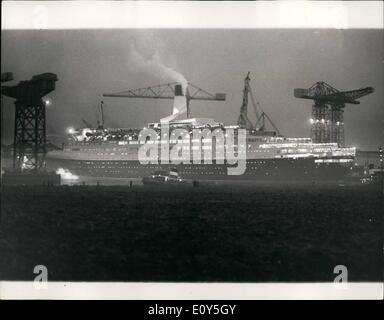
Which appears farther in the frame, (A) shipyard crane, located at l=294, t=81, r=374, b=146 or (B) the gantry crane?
(A) shipyard crane, located at l=294, t=81, r=374, b=146

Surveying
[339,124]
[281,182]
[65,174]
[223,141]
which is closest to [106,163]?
[65,174]

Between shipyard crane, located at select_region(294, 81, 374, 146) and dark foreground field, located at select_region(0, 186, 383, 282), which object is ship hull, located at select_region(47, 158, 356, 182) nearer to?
shipyard crane, located at select_region(294, 81, 374, 146)

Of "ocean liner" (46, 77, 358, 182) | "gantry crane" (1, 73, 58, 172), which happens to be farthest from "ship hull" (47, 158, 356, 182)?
"gantry crane" (1, 73, 58, 172)

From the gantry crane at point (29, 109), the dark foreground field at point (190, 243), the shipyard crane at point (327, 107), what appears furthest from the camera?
the shipyard crane at point (327, 107)

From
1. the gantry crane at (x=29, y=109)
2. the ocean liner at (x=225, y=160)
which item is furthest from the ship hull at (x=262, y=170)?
the gantry crane at (x=29, y=109)

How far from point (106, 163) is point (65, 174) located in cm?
1042

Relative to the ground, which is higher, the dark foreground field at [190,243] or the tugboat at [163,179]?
the tugboat at [163,179]

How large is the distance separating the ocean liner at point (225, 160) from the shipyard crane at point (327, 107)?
1414mm

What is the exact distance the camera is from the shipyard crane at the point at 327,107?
167 feet

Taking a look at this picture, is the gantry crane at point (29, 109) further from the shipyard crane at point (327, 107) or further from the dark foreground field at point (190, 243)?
the shipyard crane at point (327, 107)

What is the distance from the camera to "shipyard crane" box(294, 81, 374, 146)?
5095 centimetres

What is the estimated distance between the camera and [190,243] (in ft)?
55.3

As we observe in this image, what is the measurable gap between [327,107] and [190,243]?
1673 inches

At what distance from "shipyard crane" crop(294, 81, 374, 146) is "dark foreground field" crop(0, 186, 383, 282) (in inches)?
1025
